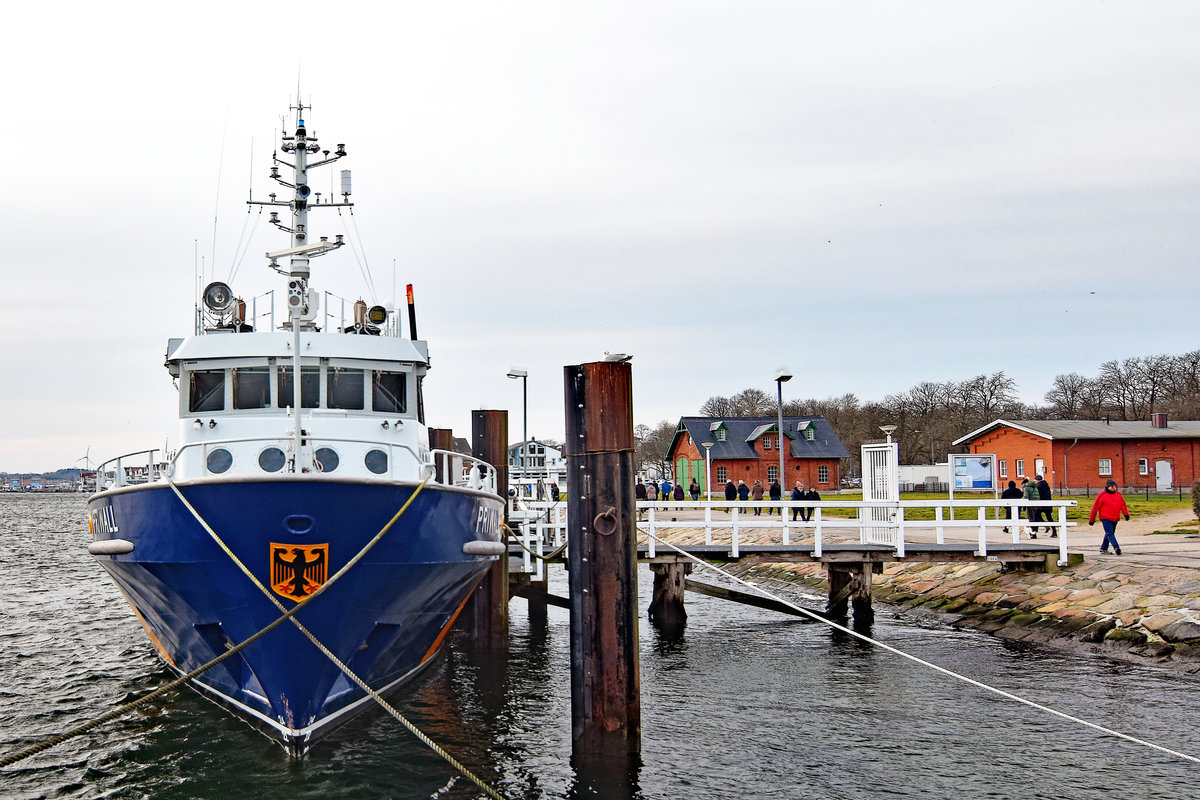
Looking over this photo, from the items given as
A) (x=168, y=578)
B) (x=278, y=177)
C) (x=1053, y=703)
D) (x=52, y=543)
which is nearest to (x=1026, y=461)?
(x=1053, y=703)

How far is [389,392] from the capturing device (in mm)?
13305

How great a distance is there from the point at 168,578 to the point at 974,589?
15182mm

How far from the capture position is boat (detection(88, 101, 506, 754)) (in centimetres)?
941

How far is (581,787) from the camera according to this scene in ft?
29.8

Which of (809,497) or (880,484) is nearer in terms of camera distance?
(880,484)

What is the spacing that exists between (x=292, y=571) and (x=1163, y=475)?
48116 millimetres

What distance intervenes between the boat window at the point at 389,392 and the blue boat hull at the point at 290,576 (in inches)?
99.4

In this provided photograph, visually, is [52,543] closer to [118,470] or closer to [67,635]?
[67,635]

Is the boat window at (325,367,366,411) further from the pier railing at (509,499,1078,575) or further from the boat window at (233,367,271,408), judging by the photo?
the pier railing at (509,499,1078,575)

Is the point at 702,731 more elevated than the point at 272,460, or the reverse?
the point at 272,460

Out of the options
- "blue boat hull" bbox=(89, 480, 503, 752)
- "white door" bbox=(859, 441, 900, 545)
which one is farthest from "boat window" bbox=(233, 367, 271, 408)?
"white door" bbox=(859, 441, 900, 545)

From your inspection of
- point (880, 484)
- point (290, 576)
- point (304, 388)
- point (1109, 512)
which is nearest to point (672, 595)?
point (880, 484)

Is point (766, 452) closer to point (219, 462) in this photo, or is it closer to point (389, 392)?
point (389, 392)

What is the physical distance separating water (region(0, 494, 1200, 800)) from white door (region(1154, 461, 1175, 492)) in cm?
3625
